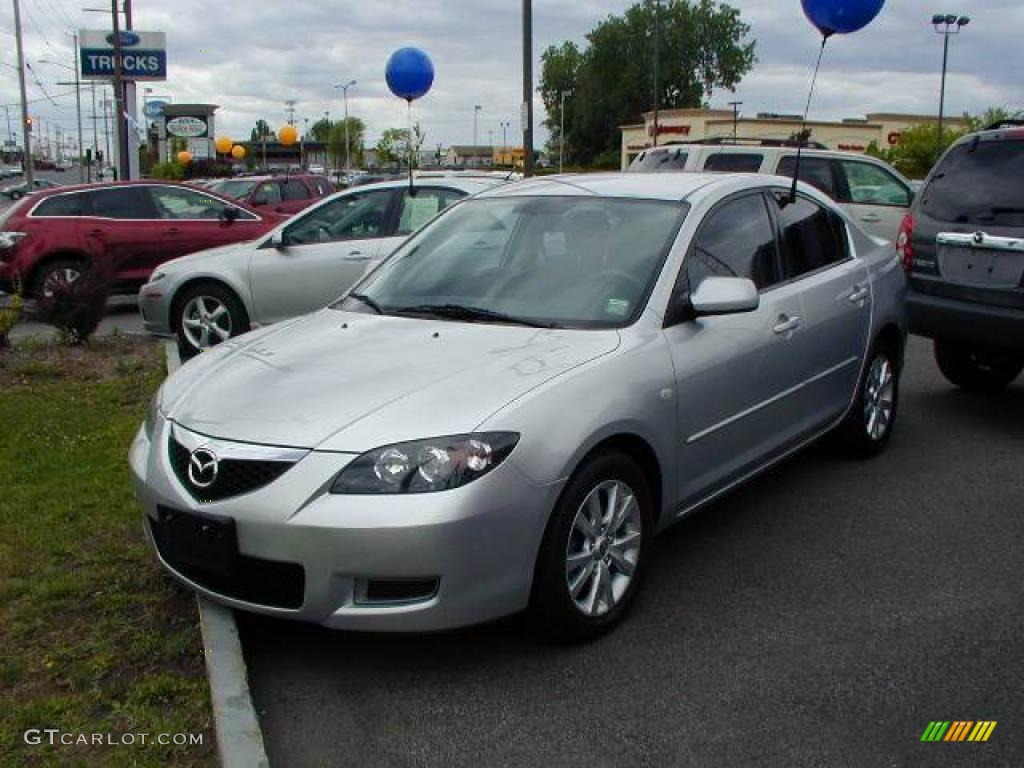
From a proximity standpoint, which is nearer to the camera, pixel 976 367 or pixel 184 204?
pixel 976 367

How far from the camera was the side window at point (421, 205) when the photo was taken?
9914mm

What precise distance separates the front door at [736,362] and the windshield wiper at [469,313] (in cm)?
58

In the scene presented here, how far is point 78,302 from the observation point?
926cm

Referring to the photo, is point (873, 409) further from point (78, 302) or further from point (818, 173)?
point (78, 302)

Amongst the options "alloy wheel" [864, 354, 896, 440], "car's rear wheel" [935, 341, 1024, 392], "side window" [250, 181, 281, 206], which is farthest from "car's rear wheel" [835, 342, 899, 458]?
"side window" [250, 181, 281, 206]

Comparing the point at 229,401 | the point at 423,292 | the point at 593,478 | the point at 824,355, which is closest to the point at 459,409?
the point at 593,478

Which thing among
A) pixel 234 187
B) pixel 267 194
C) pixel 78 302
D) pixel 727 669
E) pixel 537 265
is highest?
pixel 234 187

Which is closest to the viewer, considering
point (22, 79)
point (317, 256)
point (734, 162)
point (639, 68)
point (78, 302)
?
point (78, 302)

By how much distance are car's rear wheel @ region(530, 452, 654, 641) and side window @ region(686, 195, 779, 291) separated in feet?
3.47

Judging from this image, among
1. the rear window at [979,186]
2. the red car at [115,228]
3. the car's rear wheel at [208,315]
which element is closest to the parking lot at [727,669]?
the rear window at [979,186]

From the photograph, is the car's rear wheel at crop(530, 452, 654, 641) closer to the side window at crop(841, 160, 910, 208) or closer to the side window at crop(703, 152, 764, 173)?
the side window at crop(703, 152, 764, 173)

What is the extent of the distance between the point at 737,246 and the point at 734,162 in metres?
7.61

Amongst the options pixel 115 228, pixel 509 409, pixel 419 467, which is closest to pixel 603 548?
pixel 509 409

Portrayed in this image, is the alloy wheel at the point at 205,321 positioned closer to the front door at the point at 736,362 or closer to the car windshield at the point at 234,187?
the front door at the point at 736,362
